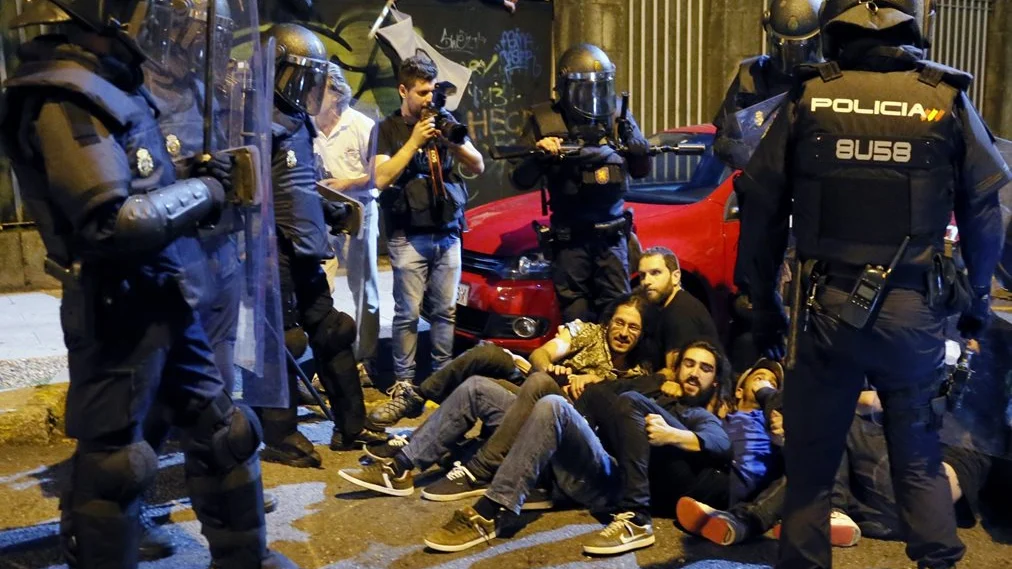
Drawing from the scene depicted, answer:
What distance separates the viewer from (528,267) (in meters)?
6.40

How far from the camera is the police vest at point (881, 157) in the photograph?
3518 mm

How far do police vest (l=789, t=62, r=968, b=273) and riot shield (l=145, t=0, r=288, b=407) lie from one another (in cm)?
183

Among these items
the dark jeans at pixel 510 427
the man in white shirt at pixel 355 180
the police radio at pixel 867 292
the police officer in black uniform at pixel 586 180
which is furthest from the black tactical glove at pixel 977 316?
the man in white shirt at pixel 355 180

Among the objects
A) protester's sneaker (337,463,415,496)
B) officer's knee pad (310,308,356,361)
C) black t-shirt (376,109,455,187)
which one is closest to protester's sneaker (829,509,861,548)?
protester's sneaker (337,463,415,496)

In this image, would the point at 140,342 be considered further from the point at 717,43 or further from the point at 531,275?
the point at 717,43

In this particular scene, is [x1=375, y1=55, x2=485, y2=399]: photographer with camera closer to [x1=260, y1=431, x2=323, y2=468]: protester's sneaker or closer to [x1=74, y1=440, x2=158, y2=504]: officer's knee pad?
[x1=260, y1=431, x2=323, y2=468]: protester's sneaker

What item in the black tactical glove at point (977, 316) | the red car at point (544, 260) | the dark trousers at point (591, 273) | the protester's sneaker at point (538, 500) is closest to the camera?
the black tactical glove at point (977, 316)

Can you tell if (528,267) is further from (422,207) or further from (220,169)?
(220,169)

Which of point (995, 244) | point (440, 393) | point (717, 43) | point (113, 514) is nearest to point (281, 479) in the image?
point (440, 393)

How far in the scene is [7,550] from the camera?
441 cm

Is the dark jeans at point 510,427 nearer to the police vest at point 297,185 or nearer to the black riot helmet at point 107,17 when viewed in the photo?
the police vest at point 297,185

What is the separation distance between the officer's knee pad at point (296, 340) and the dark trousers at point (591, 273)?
1499 millimetres

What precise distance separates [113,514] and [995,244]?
2.93m

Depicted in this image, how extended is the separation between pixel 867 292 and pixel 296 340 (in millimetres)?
2770
